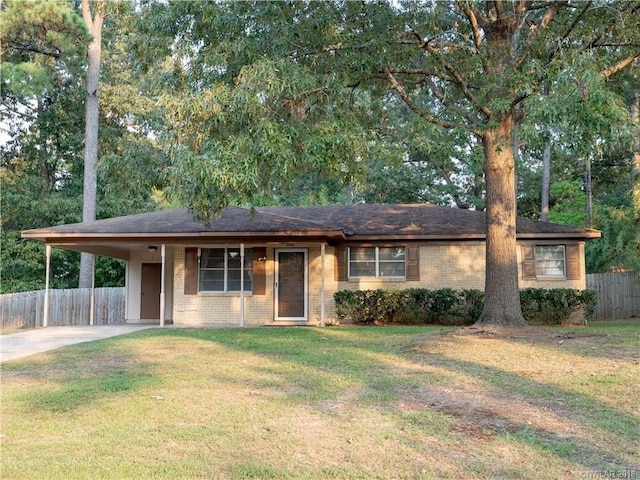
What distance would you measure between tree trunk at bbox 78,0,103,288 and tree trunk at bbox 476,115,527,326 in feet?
55.1

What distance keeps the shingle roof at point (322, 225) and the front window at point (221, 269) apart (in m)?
0.85

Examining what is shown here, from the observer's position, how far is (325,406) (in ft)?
18.5

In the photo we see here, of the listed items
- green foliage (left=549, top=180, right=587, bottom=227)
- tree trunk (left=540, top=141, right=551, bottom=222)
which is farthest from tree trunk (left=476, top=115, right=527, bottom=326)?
tree trunk (left=540, top=141, right=551, bottom=222)

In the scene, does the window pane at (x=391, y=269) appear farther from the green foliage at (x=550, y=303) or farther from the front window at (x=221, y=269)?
the front window at (x=221, y=269)

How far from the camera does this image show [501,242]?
11.1 meters

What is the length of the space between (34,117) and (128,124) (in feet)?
14.2

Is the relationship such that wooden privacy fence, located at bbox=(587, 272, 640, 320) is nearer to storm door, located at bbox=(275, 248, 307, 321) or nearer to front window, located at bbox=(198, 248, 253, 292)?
storm door, located at bbox=(275, 248, 307, 321)

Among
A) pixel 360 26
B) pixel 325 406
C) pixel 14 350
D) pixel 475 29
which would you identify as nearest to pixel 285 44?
pixel 360 26

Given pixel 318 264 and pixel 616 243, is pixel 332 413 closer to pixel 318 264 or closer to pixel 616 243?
pixel 318 264

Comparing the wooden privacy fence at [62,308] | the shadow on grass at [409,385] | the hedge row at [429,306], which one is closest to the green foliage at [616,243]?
the hedge row at [429,306]

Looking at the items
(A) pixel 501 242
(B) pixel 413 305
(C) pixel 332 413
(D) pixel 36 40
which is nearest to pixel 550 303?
(B) pixel 413 305

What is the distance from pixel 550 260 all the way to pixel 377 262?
499 cm

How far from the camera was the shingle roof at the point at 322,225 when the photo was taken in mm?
15320

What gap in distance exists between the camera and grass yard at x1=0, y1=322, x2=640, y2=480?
405cm
